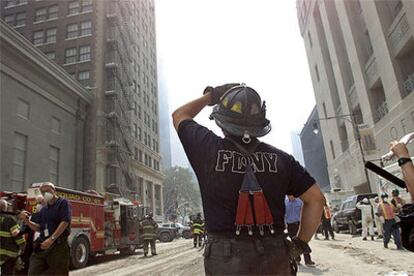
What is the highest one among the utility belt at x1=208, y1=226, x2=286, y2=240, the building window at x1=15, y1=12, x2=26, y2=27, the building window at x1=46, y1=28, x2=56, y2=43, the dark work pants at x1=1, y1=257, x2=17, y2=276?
the building window at x1=15, y1=12, x2=26, y2=27

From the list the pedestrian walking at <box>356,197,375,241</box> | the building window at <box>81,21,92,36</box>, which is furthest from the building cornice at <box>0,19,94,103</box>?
the pedestrian walking at <box>356,197,375,241</box>

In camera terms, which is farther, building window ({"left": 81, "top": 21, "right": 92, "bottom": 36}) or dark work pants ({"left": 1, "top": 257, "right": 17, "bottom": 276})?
building window ({"left": 81, "top": 21, "right": 92, "bottom": 36})

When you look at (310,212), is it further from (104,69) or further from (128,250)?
(104,69)

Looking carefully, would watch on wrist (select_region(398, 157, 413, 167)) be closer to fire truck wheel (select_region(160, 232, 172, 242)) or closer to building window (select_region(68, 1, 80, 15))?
fire truck wheel (select_region(160, 232, 172, 242))

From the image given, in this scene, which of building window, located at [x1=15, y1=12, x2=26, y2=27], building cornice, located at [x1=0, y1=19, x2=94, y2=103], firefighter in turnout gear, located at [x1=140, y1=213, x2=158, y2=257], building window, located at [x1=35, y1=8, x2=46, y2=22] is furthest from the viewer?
building window, located at [x1=15, y1=12, x2=26, y2=27]

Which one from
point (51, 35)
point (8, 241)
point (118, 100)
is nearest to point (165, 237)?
point (118, 100)

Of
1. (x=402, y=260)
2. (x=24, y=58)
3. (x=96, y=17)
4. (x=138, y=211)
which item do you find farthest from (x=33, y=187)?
(x=96, y=17)

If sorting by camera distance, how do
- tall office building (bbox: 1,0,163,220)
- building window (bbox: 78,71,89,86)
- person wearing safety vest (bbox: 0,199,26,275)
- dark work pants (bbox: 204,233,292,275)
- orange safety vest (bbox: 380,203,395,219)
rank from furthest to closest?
1. building window (bbox: 78,71,89,86)
2. tall office building (bbox: 1,0,163,220)
3. orange safety vest (bbox: 380,203,395,219)
4. person wearing safety vest (bbox: 0,199,26,275)
5. dark work pants (bbox: 204,233,292,275)

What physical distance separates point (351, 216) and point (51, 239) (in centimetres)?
1789

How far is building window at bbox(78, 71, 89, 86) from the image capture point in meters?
39.9

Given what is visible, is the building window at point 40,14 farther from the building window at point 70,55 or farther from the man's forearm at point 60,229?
the man's forearm at point 60,229

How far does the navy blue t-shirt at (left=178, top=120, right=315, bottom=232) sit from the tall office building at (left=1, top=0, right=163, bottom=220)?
114 feet

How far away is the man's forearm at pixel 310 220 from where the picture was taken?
2225mm

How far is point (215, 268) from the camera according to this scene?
6.27 feet
